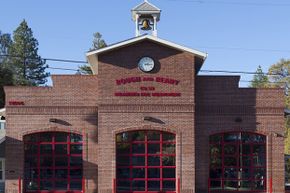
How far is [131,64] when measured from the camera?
28.6m

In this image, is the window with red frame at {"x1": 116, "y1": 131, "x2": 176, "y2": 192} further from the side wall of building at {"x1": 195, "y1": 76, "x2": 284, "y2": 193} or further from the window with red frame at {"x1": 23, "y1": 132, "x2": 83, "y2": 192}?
the window with red frame at {"x1": 23, "y1": 132, "x2": 83, "y2": 192}

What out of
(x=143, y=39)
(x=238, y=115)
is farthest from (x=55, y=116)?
(x=238, y=115)

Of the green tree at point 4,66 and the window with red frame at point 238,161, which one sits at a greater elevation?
the green tree at point 4,66

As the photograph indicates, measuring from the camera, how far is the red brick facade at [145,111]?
2820cm

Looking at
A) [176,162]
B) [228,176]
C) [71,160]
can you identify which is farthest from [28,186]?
[228,176]

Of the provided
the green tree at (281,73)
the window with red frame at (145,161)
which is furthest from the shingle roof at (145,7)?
the green tree at (281,73)

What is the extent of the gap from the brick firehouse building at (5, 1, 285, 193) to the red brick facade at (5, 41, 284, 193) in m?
0.05

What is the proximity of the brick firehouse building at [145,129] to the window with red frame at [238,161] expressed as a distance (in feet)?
0.17

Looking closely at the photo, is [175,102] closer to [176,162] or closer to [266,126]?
[176,162]

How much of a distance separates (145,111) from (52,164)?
5495 mm

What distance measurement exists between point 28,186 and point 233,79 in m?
11.8

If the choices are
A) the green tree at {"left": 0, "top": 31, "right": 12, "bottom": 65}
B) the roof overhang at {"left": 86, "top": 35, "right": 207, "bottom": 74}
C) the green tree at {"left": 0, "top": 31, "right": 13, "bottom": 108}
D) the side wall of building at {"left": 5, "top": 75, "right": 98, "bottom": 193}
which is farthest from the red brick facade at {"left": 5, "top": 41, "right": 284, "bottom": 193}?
the green tree at {"left": 0, "top": 31, "right": 12, "bottom": 65}

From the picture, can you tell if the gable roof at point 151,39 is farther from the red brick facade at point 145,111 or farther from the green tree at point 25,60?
the green tree at point 25,60

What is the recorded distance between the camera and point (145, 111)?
2834 cm
